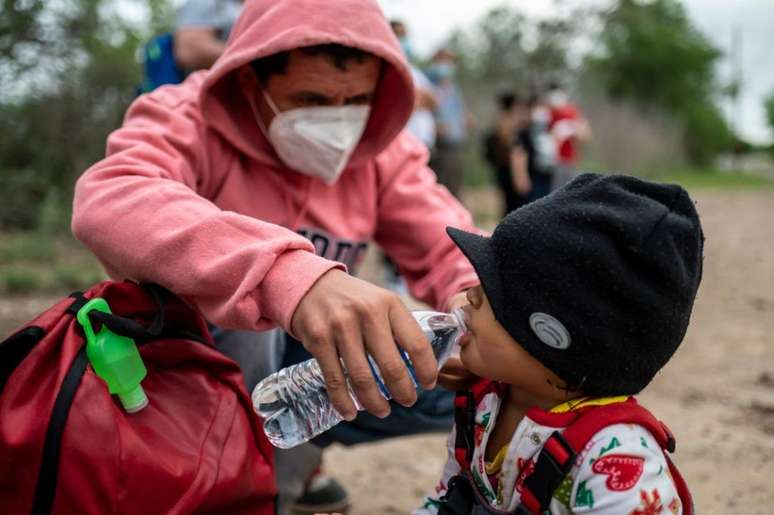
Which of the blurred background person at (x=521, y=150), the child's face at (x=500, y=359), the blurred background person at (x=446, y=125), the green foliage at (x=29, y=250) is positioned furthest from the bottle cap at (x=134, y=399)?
the blurred background person at (x=521, y=150)

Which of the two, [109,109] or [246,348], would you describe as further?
[109,109]

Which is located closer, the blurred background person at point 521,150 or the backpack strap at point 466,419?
the backpack strap at point 466,419

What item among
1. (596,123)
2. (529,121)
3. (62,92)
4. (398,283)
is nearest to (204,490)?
(398,283)

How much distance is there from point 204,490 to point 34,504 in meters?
0.26

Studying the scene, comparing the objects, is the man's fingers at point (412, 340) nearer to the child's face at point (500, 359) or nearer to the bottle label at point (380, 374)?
the bottle label at point (380, 374)

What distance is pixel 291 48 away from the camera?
1719 mm

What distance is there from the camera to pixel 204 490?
1.34 m

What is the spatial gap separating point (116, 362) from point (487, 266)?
0.62m

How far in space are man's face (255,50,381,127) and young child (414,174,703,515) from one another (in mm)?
527

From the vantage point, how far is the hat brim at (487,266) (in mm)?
1320

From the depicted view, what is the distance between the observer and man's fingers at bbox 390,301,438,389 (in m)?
1.16

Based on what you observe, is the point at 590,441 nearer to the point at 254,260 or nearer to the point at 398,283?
the point at 254,260

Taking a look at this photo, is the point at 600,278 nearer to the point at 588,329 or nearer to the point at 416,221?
the point at 588,329

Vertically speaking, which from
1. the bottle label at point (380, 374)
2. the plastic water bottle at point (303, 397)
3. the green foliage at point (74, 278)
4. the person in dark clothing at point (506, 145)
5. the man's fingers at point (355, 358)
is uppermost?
the man's fingers at point (355, 358)
